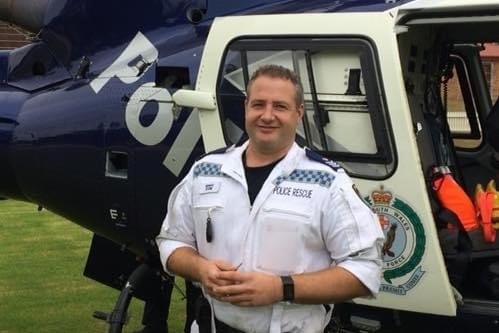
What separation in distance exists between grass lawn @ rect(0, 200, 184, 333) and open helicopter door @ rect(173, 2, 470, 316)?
2764 mm

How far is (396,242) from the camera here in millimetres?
3551

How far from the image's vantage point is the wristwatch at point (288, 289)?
2338 millimetres

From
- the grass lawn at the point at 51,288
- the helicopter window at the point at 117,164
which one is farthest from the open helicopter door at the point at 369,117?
the grass lawn at the point at 51,288

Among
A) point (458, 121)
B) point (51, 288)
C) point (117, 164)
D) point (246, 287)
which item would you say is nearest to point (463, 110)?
point (458, 121)

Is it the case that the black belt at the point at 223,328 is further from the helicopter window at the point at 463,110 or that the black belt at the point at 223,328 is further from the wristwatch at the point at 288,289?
the helicopter window at the point at 463,110

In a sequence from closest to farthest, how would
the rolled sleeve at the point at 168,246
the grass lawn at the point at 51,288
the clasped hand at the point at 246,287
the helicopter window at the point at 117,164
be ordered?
the clasped hand at the point at 246,287 < the rolled sleeve at the point at 168,246 < the helicopter window at the point at 117,164 < the grass lawn at the point at 51,288

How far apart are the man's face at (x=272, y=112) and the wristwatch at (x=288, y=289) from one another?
0.38 meters

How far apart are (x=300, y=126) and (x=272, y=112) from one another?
1363 millimetres

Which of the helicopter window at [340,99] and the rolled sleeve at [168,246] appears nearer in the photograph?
the rolled sleeve at [168,246]

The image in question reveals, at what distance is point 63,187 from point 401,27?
7.02ft

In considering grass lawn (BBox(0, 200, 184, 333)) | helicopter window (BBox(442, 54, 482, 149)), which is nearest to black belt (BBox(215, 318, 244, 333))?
helicopter window (BBox(442, 54, 482, 149))

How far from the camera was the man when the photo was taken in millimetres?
2363

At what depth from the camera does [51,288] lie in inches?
293

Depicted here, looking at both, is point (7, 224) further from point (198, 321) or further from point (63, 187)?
point (198, 321)
